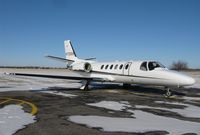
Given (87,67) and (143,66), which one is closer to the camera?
(143,66)

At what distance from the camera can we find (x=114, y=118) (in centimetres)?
871

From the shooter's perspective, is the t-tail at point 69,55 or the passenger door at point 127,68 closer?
the passenger door at point 127,68

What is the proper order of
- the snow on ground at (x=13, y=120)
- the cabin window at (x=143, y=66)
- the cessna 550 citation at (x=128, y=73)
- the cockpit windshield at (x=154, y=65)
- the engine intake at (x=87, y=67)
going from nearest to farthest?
the snow on ground at (x=13, y=120) < the cessna 550 citation at (x=128, y=73) < the cockpit windshield at (x=154, y=65) < the cabin window at (x=143, y=66) < the engine intake at (x=87, y=67)

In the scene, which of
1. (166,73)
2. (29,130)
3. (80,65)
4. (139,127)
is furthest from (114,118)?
(80,65)

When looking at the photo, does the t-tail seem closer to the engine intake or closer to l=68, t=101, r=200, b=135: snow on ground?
the engine intake

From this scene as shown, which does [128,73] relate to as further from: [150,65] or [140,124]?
[140,124]

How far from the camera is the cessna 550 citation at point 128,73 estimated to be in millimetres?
15955

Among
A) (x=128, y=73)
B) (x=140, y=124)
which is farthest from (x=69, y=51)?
(x=140, y=124)

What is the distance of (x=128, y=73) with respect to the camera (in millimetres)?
19406

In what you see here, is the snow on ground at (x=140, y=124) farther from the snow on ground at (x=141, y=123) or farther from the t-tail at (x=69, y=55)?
the t-tail at (x=69, y=55)

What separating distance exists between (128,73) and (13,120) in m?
12.2

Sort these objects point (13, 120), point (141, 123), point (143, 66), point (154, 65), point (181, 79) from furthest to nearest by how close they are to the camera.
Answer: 1. point (143, 66)
2. point (154, 65)
3. point (181, 79)
4. point (13, 120)
5. point (141, 123)

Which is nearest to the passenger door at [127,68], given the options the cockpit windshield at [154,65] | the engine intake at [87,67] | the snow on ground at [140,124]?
the cockpit windshield at [154,65]

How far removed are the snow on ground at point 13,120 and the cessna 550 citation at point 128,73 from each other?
840 centimetres
